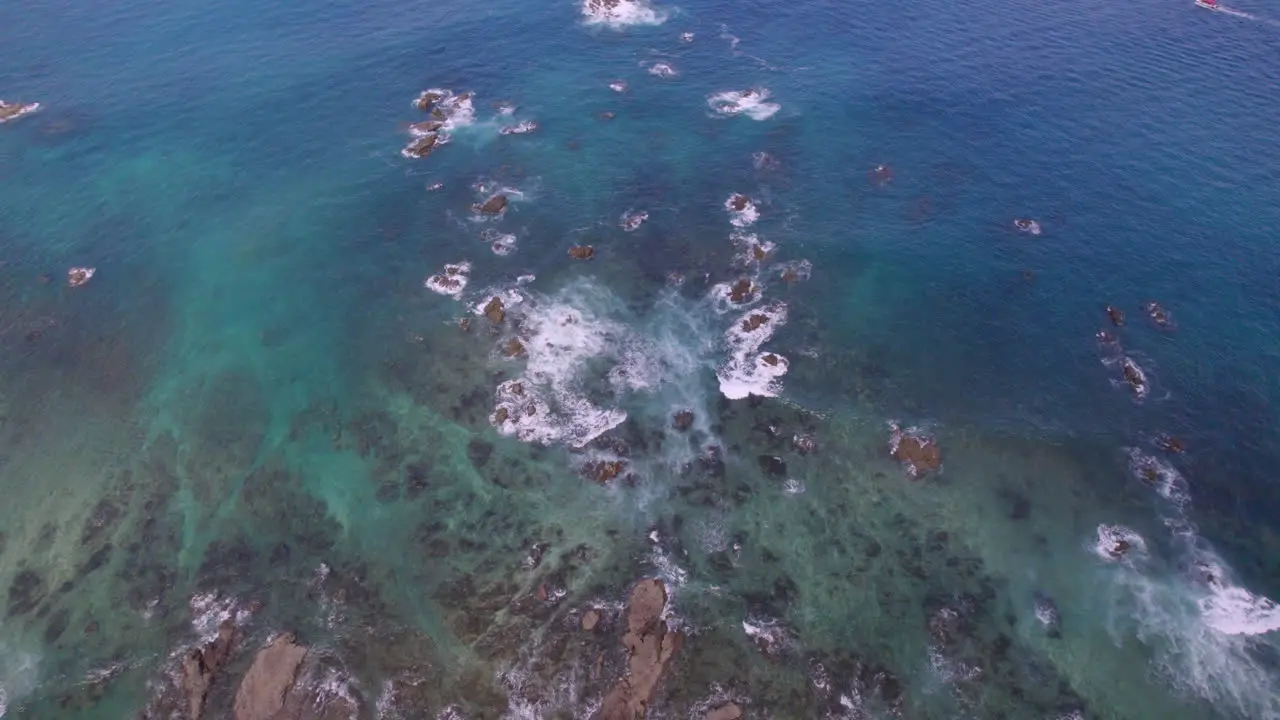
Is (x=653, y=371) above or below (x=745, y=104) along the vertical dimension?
below

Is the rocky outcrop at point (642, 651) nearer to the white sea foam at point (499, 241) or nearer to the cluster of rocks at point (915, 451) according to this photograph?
the cluster of rocks at point (915, 451)

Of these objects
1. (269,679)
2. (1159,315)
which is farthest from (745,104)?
(269,679)

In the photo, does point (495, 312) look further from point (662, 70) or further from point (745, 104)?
point (662, 70)

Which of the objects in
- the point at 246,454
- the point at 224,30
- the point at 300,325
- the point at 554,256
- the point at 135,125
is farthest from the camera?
the point at 224,30

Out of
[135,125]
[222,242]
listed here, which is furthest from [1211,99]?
[135,125]

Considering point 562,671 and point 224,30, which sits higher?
point 224,30

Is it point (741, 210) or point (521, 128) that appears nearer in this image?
point (741, 210)

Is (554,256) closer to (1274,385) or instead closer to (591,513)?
(591,513)

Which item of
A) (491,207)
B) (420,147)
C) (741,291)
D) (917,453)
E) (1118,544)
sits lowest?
(1118,544)
